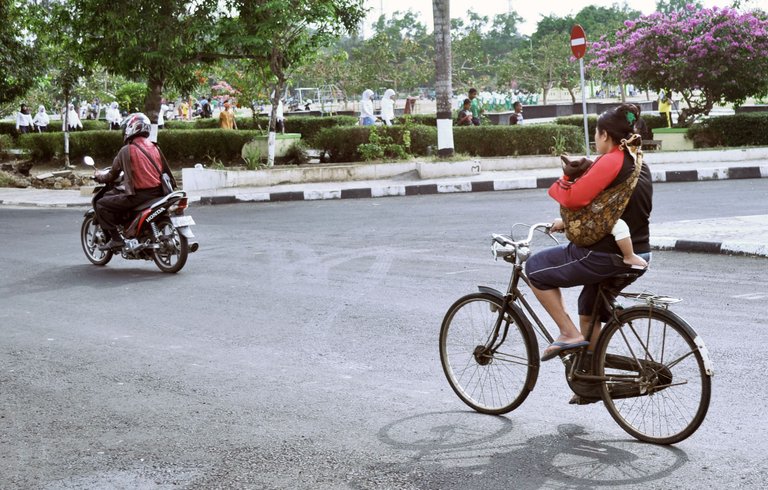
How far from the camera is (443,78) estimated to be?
2219 cm

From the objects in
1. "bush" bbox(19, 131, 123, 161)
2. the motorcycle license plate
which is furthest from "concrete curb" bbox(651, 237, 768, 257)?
"bush" bbox(19, 131, 123, 161)

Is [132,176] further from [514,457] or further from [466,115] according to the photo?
[466,115]

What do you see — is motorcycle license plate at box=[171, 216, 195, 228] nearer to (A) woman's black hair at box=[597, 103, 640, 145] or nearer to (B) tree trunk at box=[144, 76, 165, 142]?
(A) woman's black hair at box=[597, 103, 640, 145]

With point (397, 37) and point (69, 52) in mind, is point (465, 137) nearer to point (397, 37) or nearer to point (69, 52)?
point (69, 52)

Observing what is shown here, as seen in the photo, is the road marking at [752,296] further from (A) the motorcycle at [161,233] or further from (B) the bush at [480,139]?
(B) the bush at [480,139]

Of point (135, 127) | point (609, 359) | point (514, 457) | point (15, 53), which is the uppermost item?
point (15, 53)

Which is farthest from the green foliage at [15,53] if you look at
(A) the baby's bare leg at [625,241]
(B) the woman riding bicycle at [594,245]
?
(A) the baby's bare leg at [625,241]

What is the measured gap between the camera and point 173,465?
507 centimetres

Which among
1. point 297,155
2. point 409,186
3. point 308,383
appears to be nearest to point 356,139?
point 297,155

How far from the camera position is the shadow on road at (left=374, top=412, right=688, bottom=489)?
468 centimetres

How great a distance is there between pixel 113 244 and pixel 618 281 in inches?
304

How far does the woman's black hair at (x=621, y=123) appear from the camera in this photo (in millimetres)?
5035

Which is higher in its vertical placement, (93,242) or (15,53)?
(15,53)

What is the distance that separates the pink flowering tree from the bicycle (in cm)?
2105
